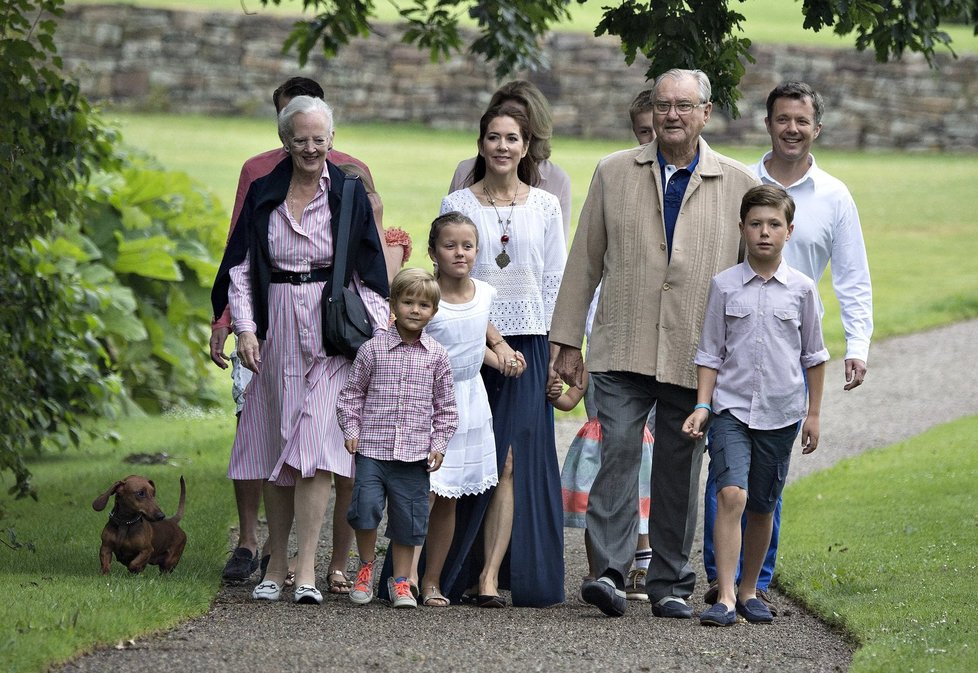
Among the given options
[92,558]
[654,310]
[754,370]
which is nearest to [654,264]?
[654,310]

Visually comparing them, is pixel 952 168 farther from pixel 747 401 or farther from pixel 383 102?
pixel 747 401

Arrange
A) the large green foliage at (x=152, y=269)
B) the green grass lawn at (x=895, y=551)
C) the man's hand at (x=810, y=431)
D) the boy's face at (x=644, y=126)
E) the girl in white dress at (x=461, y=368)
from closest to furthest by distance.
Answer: the green grass lawn at (x=895, y=551) → the man's hand at (x=810, y=431) → the girl in white dress at (x=461, y=368) → the boy's face at (x=644, y=126) → the large green foliage at (x=152, y=269)

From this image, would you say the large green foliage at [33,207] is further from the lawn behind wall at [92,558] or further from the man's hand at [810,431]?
the man's hand at [810,431]

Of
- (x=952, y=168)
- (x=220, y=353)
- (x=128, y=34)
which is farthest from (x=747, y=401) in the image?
(x=128, y=34)

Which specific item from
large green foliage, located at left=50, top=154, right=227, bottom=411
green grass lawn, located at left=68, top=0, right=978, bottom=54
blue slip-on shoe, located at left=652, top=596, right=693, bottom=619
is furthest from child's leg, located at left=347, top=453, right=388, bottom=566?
green grass lawn, located at left=68, top=0, right=978, bottom=54

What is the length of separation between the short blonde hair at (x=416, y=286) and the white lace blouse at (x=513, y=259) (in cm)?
57

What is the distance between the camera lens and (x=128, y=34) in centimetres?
3600

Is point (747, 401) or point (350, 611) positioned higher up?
point (747, 401)

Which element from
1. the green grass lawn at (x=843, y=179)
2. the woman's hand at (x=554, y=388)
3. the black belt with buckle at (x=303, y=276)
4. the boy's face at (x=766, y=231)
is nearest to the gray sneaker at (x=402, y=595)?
the woman's hand at (x=554, y=388)

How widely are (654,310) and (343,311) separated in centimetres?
130

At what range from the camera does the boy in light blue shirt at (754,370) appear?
6480 mm

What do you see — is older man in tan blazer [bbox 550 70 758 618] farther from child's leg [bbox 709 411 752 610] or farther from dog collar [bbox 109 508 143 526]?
dog collar [bbox 109 508 143 526]

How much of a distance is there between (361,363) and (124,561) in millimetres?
1362

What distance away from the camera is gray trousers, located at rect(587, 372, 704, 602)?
6.79 m
